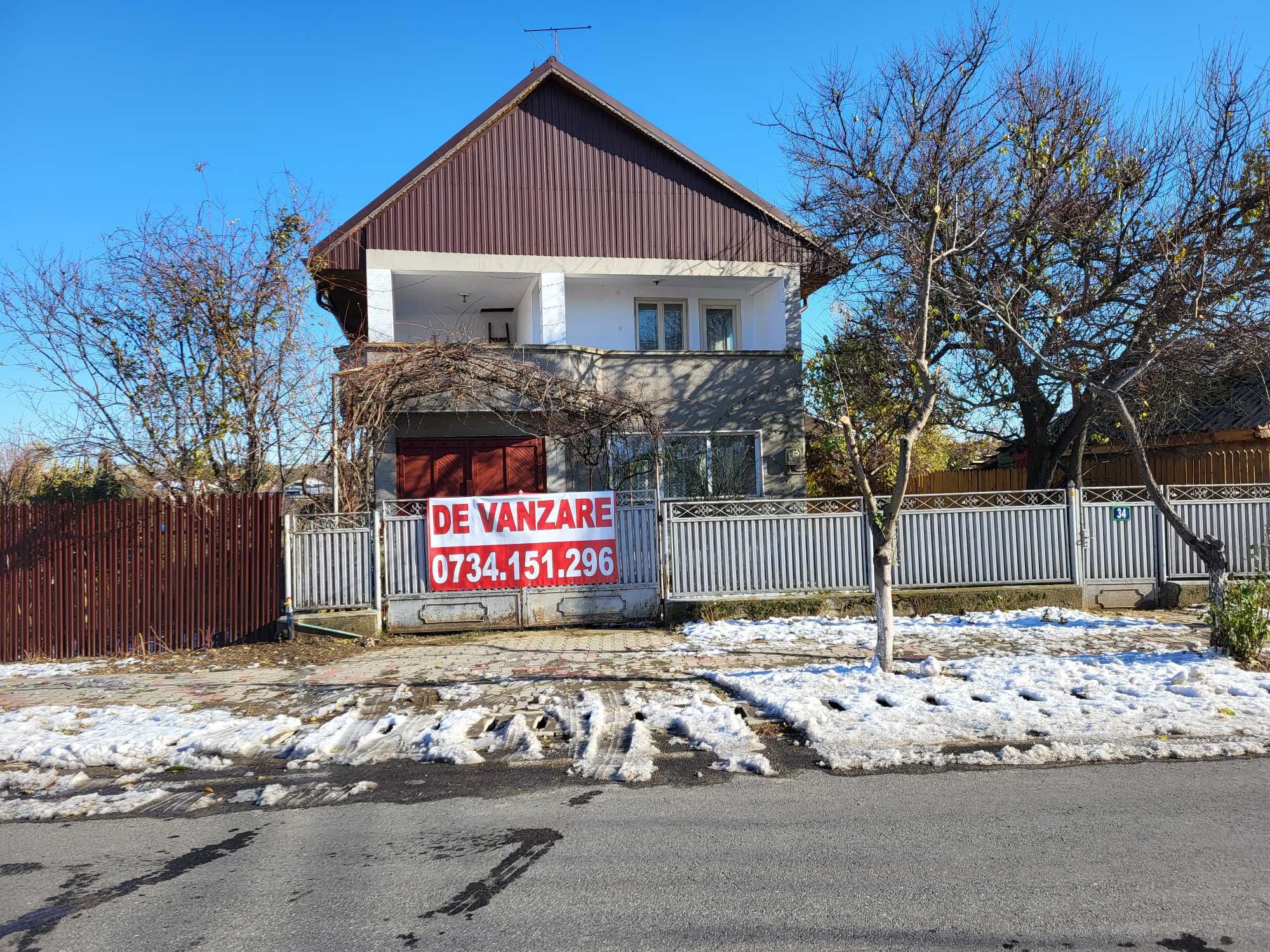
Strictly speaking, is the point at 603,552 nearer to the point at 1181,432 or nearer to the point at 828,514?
the point at 828,514

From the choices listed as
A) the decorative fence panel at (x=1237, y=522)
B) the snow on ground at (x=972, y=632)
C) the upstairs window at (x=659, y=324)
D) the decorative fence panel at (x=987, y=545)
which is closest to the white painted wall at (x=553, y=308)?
the upstairs window at (x=659, y=324)

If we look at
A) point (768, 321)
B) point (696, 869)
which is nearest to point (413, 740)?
point (696, 869)

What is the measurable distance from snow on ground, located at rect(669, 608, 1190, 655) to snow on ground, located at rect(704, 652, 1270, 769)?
1.00 metres

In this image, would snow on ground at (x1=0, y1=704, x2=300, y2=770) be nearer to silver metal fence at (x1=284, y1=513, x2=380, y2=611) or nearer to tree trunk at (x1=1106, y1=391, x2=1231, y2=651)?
silver metal fence at (x1=284, y1=513, x2=380, y2=611)

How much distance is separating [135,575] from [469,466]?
576 cm

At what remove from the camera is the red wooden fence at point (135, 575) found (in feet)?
35.2

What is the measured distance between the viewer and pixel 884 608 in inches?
323

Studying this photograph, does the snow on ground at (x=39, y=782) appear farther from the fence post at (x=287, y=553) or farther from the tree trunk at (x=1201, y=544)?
the tree trunk at (x=1201, y=544)

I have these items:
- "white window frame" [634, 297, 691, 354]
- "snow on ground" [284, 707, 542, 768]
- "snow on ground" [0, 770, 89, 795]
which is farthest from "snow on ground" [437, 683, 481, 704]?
"white window frame" [634, 297, 691, 354]

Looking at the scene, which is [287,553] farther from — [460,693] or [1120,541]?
[1120,541]

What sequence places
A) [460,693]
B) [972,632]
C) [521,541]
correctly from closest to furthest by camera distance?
1. [460,693]
2. [972,632]
3. [521,541]

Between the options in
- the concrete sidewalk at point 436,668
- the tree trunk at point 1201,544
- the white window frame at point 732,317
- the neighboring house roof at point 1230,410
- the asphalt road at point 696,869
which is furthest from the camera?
the white window frame at point 732,317

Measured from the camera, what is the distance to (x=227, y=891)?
417 centimetres

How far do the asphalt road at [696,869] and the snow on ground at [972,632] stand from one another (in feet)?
13.8
